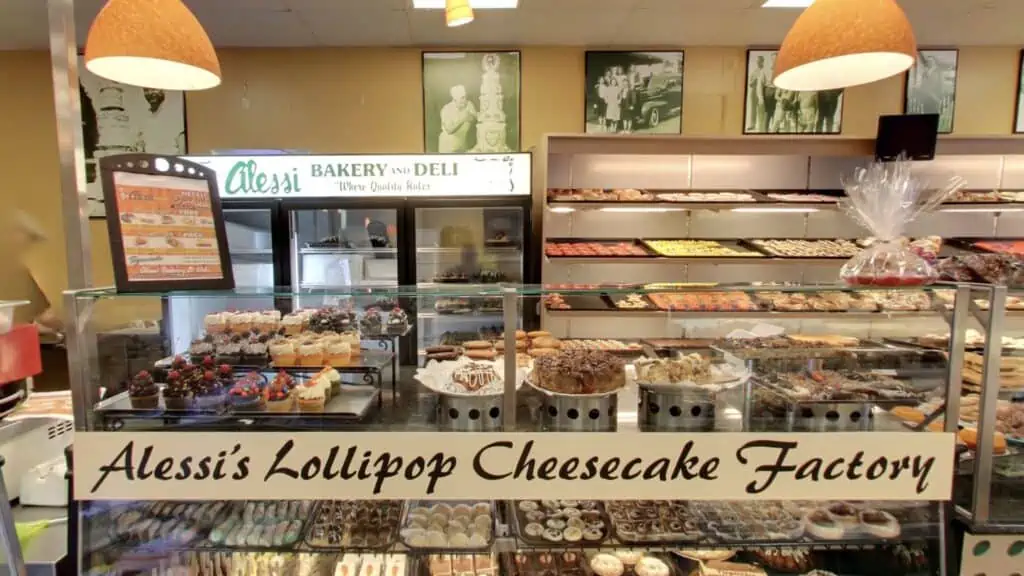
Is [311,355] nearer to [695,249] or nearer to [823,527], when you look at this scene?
[823,527]

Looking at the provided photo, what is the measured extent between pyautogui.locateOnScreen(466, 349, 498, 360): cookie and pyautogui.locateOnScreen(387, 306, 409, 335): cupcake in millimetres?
363

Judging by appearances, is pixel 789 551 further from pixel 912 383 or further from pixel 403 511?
pixel 403 511

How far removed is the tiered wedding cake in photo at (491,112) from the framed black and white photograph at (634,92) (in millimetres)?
892

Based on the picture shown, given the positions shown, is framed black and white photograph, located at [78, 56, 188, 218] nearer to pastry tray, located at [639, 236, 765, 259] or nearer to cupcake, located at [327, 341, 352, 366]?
cupcake, located at [327, 341, 352, 366]

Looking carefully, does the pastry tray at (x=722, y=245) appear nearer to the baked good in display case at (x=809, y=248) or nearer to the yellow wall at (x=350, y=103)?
the baked good in display case at (x=809, y=248)

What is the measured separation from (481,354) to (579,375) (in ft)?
2.56

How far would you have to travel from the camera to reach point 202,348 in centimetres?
206

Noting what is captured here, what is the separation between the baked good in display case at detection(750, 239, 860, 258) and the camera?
14.9 feet

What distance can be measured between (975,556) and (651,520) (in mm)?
972

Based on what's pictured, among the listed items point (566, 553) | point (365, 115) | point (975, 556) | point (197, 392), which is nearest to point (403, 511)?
point (566, 553)

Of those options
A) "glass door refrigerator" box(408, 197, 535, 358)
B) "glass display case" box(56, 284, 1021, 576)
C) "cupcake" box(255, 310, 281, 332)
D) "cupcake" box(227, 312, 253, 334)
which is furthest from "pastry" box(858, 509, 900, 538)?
"glass door refrigerator" box(408, 197, 535, 358)

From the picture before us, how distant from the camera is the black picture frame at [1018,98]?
5059 millimetres

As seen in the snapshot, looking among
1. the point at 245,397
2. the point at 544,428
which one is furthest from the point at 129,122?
the point at 544,428

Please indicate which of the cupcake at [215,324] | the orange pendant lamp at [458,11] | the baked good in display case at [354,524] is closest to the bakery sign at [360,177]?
the cupcake at [215,324]
